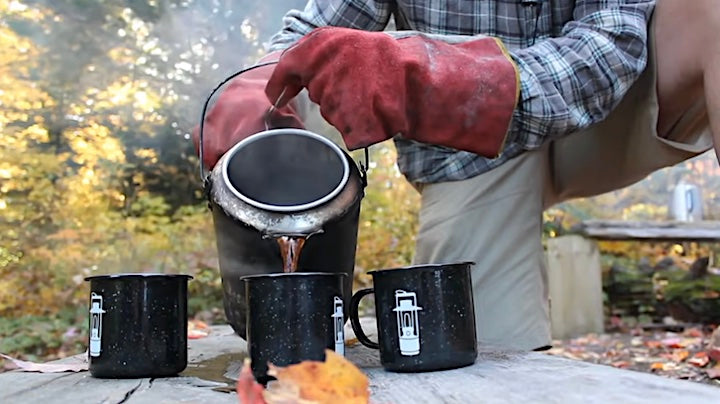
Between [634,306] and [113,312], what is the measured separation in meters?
3.60

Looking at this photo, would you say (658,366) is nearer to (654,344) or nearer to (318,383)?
(654,344)

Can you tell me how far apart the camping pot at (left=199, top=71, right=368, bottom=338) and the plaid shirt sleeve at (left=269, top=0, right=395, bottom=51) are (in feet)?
1.43

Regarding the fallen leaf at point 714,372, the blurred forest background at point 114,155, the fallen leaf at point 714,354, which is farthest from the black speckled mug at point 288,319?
the blurred forest background at point 114,155

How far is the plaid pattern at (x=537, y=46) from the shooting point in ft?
3.54

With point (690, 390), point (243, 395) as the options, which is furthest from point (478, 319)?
point (243, 395)

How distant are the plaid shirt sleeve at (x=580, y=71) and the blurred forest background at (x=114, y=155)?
7.77 ft

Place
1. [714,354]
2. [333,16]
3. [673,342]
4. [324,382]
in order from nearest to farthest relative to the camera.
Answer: [324,382]
[333,16]
[714,354]
[673,342]

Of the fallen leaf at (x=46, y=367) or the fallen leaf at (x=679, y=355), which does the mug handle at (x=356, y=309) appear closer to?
the fallen leaf at (x=46, y=367)

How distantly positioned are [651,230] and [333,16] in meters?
2.63

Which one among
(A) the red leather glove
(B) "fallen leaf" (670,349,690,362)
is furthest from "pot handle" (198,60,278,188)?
(B) "fallen leaf" (670,349,690,362)

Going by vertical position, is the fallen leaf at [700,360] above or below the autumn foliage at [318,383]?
below

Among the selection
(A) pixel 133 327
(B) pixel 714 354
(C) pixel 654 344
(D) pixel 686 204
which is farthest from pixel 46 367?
(D) pixel 686 204

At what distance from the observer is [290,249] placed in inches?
33.8

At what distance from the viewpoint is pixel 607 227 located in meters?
3.53
